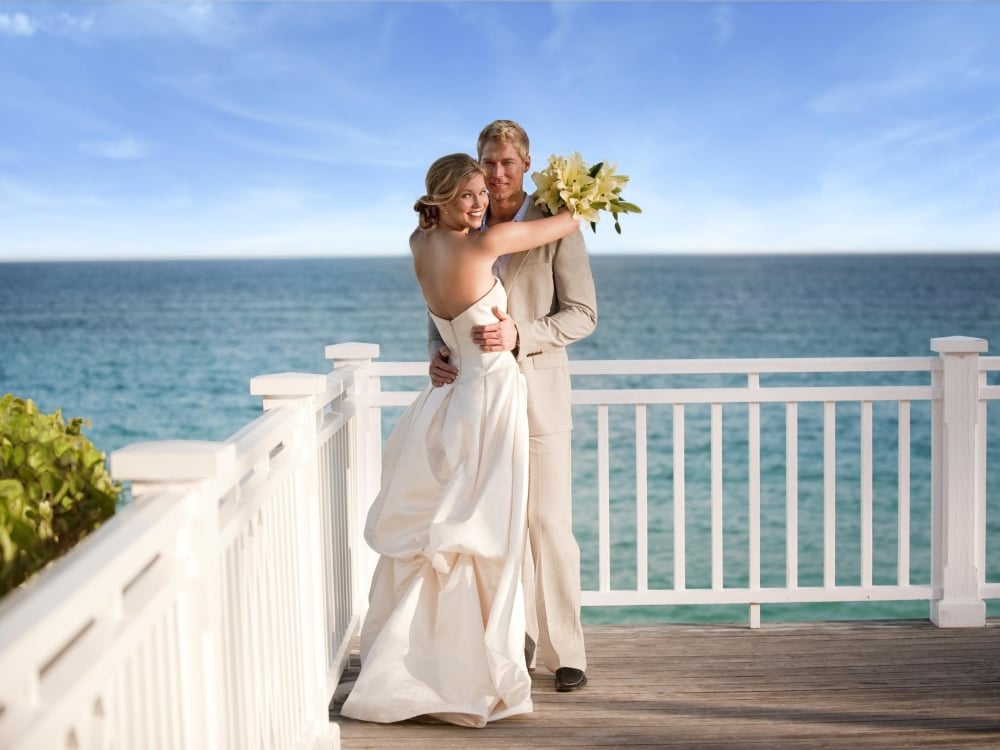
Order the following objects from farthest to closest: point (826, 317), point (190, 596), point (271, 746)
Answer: point (826, 317), point (271, 746), point (190, 596)

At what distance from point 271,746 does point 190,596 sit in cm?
72

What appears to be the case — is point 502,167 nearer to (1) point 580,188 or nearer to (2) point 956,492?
(1) point 580,188

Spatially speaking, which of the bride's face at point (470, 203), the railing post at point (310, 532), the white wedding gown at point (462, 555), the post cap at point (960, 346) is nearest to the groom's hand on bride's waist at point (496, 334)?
the white wedding gown at point (462, 555)

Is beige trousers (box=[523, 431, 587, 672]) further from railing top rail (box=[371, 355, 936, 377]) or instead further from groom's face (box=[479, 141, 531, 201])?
groom's face (box=[479, 141, 531, 201])

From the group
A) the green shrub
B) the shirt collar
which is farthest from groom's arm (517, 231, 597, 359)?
the green shrub

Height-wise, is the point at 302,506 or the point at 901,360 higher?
the point at 901,360

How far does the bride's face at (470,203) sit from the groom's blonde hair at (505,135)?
9.0 inches

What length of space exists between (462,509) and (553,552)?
14.9 inches

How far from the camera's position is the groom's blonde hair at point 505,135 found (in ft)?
10.3

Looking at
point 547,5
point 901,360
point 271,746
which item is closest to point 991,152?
point 547,5

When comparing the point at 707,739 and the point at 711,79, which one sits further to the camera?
the point at 711,79

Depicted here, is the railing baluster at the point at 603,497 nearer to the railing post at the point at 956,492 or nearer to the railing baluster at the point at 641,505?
the railing baluster at the point at 641,505

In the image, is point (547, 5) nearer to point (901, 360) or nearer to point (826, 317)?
point (826, 317)

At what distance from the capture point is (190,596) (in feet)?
5.47
